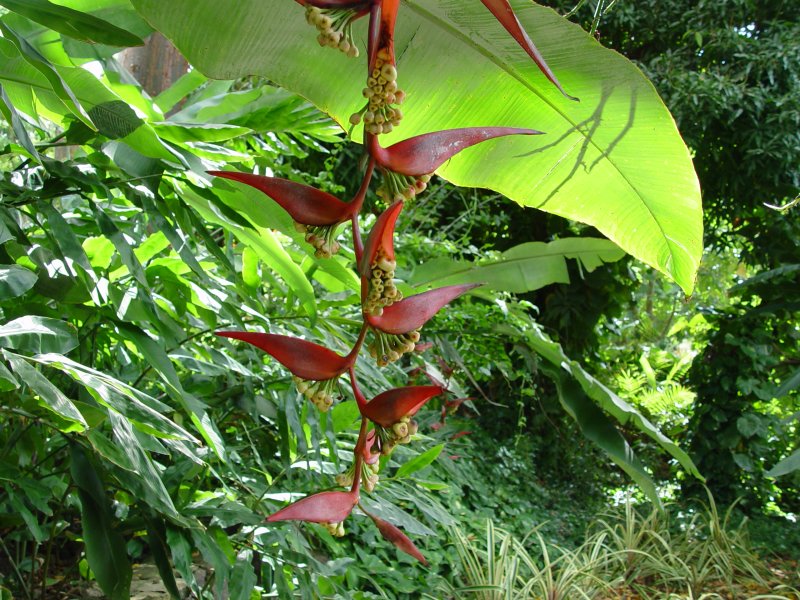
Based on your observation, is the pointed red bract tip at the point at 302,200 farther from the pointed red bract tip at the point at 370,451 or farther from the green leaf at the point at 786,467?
the green leaf at the point at 786,467

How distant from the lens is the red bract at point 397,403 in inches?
11.8

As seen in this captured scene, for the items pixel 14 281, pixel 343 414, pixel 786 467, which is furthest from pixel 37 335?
pixel 786 467

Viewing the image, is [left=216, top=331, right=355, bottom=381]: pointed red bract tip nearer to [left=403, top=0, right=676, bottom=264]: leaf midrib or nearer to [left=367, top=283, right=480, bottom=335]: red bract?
[left=367, top=283, right=480, bottom=335]: red bract

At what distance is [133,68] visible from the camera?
2.01 metres

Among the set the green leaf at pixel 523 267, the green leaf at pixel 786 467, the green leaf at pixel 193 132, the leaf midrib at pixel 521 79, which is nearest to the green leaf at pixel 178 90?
the green leaf at pixel 193 132

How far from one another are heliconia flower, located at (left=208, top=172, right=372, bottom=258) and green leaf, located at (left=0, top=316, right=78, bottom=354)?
36 centimetres

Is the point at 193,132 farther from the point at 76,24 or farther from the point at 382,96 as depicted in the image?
the point at 382,96

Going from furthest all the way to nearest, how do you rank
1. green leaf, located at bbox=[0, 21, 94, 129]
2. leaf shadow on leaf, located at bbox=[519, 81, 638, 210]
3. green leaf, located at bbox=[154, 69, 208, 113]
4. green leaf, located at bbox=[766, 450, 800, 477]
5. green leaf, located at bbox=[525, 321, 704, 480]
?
green leaf, located at bbox=[766, 450, 800, 477] → green leaf, located at bbox=[525, 321, 704, 480] → green leaf, located at bbox=[154, 69, 208, 113] → leaf shadow on leaf, located at bbox=[519, 81, 638, 210] → green leaf, located at bbox=[0, 21, 94, 129]

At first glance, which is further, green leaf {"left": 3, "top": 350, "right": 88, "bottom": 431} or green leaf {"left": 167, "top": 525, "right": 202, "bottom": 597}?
green leaf {"left": 167, "top": 525, "right": 202, "bottom": 597}

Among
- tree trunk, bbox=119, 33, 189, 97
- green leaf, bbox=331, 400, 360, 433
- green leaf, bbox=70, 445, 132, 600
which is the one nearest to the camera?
green leaf, bbox=70, 445, 132, 600

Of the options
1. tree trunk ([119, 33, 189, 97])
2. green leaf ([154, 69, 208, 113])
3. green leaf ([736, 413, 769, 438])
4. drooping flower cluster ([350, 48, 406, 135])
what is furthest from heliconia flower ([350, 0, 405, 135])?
green leaf ([736, 413, 769, 438])

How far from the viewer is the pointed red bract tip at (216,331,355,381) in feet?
1.01

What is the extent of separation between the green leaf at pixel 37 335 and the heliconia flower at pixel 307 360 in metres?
0.35

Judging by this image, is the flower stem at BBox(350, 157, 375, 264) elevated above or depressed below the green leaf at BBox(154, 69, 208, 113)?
above
